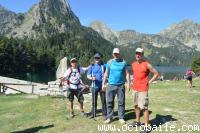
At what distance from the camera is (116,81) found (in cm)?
1495

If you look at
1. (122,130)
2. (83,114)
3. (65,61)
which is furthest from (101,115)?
(65,61)

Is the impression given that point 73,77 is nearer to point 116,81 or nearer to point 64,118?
point 64,118

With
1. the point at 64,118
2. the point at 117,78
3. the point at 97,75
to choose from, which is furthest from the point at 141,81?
the point at 64,118

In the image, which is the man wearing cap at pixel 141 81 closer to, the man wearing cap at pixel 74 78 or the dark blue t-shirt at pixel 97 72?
the dark blue t-shirt at pixel 97 72

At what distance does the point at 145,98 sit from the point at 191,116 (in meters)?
3.88

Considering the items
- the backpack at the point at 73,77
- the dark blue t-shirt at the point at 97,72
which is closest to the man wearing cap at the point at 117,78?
the dark blue t-shirt at the point at 97,72

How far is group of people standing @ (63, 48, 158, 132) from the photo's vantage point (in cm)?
1356

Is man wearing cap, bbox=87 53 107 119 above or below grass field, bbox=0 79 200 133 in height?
above

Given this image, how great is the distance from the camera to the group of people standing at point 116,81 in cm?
1356

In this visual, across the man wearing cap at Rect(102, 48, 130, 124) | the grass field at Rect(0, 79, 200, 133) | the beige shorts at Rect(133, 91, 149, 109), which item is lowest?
the grass field at Rect(0, 79, 200, 133)

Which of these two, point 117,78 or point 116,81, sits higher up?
point 117,78

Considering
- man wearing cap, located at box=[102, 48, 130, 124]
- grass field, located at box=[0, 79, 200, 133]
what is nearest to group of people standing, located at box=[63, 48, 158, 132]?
man wearing cap, located at box=[102, 48, 130, 124]

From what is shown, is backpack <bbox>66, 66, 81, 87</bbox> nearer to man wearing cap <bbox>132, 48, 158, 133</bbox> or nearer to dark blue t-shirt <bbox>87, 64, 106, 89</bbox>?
dark blue t-shirt <bbox>87, 64, 106, 89</bbox>

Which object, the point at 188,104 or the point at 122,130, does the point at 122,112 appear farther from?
the point at 188,104
